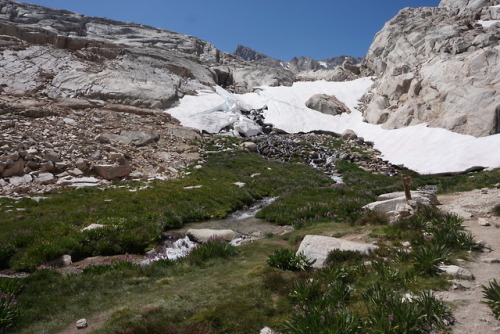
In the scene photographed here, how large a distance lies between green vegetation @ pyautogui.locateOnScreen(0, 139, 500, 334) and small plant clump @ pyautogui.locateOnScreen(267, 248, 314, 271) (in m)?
0.03

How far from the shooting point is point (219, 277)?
809cm

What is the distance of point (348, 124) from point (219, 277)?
49.2m

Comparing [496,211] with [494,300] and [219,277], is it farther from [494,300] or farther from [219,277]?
[219,277]

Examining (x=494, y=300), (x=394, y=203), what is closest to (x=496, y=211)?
(x=394, y=203)

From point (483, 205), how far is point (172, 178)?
1971 centimetres

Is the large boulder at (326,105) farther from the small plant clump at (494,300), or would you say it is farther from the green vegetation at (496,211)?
the small plant clump at (494,300)

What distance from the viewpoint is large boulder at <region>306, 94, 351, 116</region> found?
57.2m

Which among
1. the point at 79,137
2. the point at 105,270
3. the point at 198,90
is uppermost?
the point at 198,90

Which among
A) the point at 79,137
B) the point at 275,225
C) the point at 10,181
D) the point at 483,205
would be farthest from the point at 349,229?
the point at 79,137

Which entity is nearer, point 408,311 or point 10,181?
point 408,311

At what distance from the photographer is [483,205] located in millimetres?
12281

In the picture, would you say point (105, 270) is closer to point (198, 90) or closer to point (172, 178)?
point (172, 178)

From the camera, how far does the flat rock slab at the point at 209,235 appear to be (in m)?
12.2

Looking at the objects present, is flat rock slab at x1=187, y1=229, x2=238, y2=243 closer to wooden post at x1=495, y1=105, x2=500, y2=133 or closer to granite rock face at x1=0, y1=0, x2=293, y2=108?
wooden post at x1=495, y1=105, x2=500, y2=133
